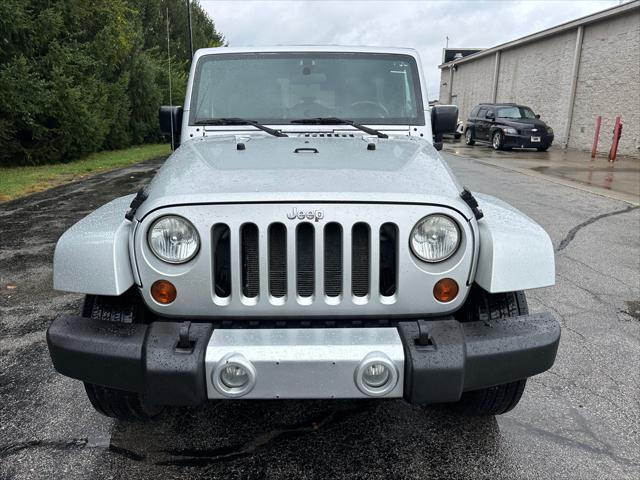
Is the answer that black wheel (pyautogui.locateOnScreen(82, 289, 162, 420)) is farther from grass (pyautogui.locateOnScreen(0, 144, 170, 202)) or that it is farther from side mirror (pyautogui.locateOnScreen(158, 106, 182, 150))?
grass (pyautogui.locateOnScreen(0, 144, 170, 202))

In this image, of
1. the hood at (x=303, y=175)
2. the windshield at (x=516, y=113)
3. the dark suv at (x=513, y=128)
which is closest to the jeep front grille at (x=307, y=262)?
the hood at (x=303, y=175)

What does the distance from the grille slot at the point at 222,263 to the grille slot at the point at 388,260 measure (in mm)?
604

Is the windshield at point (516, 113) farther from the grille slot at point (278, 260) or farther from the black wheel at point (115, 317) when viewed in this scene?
the black wheel at point (115, 317)

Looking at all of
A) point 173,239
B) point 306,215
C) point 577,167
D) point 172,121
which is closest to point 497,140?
point 577,167

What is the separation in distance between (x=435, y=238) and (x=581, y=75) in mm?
21758

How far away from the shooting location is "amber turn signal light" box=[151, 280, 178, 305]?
2.10m

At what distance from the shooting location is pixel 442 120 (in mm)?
3637

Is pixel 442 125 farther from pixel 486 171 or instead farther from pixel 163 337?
pixel 486 171

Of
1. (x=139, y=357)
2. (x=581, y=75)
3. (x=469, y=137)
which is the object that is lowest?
(x=469, y=137)

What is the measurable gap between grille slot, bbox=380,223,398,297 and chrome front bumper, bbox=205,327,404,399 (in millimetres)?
257

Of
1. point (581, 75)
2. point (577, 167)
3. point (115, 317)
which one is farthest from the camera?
point (581, 75)

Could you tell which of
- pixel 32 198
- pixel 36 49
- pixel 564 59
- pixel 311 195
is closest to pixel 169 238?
pixel 311 195

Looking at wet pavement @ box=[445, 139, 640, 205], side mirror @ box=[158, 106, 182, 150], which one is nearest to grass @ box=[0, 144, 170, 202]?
side mirror @ box=[158, 106, 182, 150]

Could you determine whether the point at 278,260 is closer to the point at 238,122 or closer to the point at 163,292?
the point at 163,292
